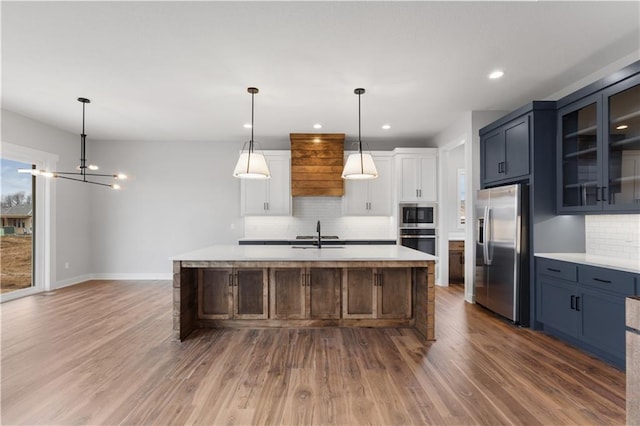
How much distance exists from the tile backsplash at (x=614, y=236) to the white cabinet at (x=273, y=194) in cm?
450

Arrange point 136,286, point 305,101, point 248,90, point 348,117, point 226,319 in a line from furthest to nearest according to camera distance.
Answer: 1. point 136,286
2. point 348,117
3. point 305,101
4. point 248,90
5. point 226,319

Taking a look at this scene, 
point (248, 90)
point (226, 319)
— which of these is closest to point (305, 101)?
point (248, 90)

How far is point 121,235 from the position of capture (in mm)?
6324

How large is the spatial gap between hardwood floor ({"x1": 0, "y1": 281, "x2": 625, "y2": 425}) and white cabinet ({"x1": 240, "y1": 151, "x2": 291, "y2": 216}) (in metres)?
2.74

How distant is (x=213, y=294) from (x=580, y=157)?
4.26m

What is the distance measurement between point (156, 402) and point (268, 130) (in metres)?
4.53

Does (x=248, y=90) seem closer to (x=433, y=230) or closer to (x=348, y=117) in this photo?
(x=348, y=117)

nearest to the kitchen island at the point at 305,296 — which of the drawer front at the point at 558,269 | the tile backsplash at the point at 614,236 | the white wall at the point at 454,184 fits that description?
the drawer front at the point at 558,269

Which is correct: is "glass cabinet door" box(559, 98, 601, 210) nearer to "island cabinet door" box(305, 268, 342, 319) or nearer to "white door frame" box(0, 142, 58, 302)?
"island cabinet door" box(305, 268, 342, 319)

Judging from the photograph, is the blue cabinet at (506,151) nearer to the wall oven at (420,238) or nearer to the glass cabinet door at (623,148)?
the glass cabinet door at (623,148)

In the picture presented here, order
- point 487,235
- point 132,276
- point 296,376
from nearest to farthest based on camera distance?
point 296,376 → point 487,235 → point 132,276

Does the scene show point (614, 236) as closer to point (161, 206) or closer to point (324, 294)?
point (324, 294)

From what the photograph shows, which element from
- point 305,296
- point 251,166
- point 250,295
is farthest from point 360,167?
point 250,295

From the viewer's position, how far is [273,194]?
6.09 metres
